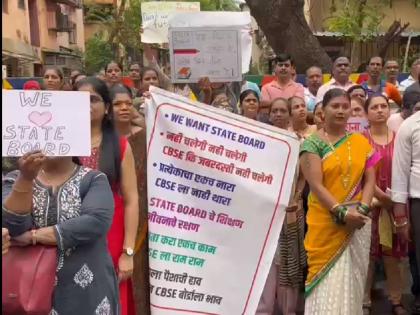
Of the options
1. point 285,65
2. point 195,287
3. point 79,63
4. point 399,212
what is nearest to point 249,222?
point 195,287

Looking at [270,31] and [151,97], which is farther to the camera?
[270,31]

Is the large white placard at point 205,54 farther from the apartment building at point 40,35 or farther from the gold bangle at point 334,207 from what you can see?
the apartment building at point 40,35

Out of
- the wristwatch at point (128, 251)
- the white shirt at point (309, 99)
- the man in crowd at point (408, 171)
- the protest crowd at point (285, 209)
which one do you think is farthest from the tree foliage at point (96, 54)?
the wristwatch at point (128, 251)

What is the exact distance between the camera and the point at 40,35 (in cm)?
3844

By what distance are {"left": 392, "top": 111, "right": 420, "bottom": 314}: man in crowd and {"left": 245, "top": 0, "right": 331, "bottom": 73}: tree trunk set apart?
5.87m

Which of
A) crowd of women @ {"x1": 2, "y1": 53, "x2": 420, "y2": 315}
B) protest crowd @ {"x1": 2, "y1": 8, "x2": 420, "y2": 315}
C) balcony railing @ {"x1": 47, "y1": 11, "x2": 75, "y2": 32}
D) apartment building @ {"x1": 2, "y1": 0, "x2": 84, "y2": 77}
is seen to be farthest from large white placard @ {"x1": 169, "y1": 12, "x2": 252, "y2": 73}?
balcony railing @ {"x1": 47, "y1": 11, "x2": 75, "y2": 32}

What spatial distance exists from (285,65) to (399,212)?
291cm

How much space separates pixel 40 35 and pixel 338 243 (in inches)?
1372

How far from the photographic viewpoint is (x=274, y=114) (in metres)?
6.22

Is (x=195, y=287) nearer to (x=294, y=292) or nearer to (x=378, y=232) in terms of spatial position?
(x=294, y=292)

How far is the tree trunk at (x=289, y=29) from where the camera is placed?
11.3 m

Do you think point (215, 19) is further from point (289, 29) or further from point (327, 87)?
point (289, 29)

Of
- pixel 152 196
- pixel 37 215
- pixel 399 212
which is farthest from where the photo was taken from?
pixel 399 212

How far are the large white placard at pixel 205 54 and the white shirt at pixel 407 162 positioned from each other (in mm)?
1996
